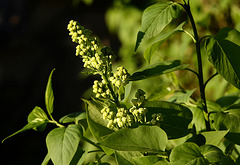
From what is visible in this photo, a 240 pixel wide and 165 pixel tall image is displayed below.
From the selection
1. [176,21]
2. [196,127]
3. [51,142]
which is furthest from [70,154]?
[176,21]

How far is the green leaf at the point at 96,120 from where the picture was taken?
696 mm

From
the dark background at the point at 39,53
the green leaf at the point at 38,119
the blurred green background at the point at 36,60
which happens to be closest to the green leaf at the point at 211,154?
the green leaf at the point at 38,119

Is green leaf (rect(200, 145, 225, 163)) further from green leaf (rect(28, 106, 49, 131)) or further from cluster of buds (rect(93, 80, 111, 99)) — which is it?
green leaf (rect(28, 106, 49, 131))

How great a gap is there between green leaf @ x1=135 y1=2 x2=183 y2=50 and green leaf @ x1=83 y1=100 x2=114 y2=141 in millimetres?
155

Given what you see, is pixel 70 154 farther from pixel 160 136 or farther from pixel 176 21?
pixel 176 21

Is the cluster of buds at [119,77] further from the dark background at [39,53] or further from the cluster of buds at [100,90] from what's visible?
the dark background at [39,53]

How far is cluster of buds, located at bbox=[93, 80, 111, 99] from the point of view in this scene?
2.25ft

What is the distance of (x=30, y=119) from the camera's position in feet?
2.87

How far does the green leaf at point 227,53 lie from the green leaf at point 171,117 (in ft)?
0.38

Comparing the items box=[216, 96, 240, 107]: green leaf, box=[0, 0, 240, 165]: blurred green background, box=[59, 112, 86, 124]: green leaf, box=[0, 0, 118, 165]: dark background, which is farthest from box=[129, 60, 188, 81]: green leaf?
box=[0, 0, 118, 165]: dark background

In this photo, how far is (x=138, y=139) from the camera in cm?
62

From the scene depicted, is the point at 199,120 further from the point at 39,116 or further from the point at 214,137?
the point at 39,116

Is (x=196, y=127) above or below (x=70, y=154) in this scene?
below

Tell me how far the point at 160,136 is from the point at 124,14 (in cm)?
264
